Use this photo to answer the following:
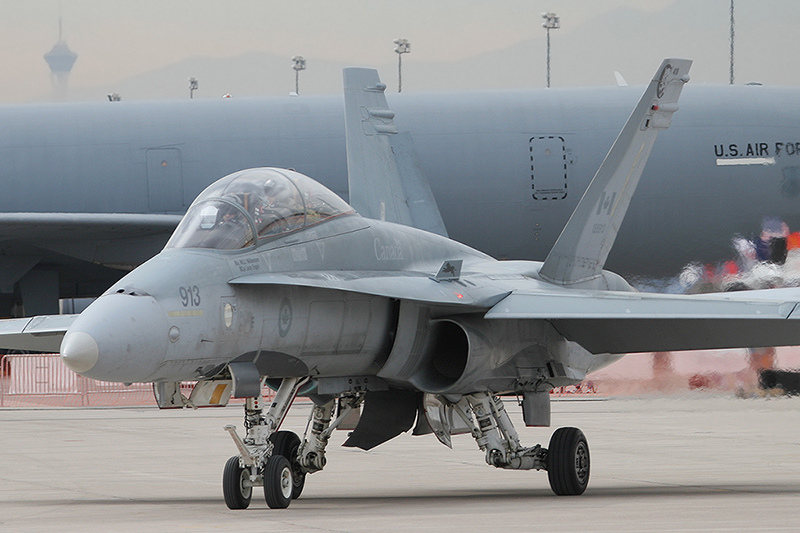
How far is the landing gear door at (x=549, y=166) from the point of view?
20.4 metres

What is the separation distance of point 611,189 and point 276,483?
Answer: 4823mm

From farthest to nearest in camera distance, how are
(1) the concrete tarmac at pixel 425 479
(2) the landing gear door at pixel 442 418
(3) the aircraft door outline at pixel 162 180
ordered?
(3) the aircraft door outline at pixel 162 180, (2) the landing gear door at pixel 442 418, (1) the concrete tarmac at pixel 425 479

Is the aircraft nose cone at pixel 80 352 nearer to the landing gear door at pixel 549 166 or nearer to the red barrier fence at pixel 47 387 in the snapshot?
the landing gear door at pixel 549 166

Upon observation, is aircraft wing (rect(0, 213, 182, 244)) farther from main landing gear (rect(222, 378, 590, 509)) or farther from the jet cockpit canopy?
the jet cockpit canopy

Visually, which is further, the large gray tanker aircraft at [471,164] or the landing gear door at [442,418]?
the large gray tanker aircraft at [471,164]

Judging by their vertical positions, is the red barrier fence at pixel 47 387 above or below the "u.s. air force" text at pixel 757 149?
below

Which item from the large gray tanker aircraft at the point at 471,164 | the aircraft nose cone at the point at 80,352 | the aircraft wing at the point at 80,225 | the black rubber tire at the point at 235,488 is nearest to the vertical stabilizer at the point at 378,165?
the black rubber tire at the point at 235,488

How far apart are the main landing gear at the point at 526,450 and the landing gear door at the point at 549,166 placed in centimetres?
1051

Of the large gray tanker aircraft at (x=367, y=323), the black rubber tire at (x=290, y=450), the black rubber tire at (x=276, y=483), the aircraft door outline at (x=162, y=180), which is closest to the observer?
the large gray tanker aircraft at (x=367, y=323)

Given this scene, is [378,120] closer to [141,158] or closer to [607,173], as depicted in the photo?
[607,173]

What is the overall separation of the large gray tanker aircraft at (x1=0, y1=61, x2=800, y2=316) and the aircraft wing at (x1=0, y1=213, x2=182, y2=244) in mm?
1183

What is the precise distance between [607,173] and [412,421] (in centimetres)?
307

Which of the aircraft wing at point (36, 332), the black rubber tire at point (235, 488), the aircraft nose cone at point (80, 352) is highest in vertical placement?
the aircraft nose cone at point (80, 352)

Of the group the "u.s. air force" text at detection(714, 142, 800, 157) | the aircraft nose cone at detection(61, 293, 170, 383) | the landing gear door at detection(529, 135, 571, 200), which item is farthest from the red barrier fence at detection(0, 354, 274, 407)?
the aircraft nose cone at detection(61, 293, 170, 383)
